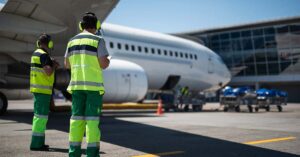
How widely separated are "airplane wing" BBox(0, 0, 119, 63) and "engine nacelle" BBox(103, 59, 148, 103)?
3774 millimetres

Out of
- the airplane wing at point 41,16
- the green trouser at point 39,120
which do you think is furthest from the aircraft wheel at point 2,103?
the green trouser at point 39,120

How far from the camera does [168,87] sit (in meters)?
23.4

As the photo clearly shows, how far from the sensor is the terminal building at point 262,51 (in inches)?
2018

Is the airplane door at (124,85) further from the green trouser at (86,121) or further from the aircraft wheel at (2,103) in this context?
the green trouser at (86,121)

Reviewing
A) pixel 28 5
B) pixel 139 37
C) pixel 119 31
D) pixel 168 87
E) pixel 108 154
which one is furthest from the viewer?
pixel 168 87

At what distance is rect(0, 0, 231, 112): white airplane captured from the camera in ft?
32.6

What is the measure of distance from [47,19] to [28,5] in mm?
724

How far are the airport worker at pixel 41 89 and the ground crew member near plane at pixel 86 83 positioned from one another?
5.55 ft

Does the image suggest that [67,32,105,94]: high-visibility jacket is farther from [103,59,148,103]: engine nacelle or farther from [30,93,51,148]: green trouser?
[103,59,148,103]: engine nacelle

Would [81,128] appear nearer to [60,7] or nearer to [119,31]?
[60,7]

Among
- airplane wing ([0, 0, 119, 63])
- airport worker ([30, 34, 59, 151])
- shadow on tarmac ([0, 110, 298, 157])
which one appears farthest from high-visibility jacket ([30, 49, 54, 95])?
airplane wing ([0, 0, 119, 63])

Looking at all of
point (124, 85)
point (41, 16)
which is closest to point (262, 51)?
point (124, 85)

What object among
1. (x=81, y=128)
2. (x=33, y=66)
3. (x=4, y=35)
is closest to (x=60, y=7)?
(x=4, y=35)

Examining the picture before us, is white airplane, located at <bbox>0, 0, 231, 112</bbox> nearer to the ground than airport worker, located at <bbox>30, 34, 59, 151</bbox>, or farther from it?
farther from it
